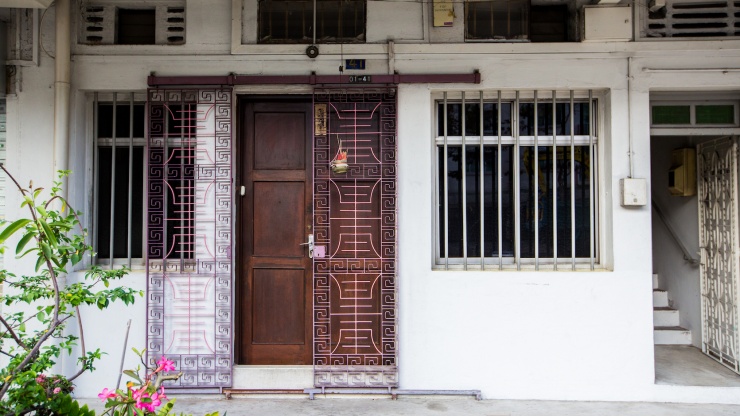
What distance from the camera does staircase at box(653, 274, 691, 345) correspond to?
6352mm

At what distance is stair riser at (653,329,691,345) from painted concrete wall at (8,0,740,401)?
1.38 meters

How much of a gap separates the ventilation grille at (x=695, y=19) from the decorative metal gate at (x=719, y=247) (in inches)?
42.4

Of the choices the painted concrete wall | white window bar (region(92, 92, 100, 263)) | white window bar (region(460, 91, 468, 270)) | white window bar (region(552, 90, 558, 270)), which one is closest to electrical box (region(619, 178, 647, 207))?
the painted concrete wall

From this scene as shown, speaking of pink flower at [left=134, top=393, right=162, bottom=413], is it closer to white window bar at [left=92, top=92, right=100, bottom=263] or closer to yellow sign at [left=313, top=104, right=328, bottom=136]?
yellow sign at [left=313, top=104, right=328, bottom=136]

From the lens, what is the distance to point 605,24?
5094mm

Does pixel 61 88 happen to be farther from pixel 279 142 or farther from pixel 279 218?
pixel 279 218

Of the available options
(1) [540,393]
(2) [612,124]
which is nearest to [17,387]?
(1) [540,393]

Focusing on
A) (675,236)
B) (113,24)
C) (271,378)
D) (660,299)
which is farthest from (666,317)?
(113,24)

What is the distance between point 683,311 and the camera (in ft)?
21.3

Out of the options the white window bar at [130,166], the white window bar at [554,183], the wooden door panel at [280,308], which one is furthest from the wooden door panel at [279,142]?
the white window bar at [554,183]

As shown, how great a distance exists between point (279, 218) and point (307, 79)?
134 centimetres

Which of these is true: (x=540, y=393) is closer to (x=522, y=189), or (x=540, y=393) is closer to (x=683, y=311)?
(x=522, y=189)

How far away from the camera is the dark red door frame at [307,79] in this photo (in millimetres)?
5125

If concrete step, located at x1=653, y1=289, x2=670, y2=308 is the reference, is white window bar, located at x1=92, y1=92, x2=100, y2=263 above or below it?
above
